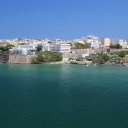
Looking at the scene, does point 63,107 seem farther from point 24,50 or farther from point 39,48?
point 39,48

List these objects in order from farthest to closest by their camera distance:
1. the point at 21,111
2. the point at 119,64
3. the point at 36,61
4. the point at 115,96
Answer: the point at 36,61
the point at 119,64
the point at 115,96
the point at 21,111

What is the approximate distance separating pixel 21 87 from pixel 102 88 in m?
2.64

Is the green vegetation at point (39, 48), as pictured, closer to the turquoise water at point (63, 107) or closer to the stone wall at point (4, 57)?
the stone wall at point (4, 57)

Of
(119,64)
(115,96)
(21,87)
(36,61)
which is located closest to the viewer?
(115,96)

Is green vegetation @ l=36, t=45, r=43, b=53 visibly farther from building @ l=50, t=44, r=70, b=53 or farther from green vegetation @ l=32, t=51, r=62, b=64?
green vegetation @ l=32, t=51, r=62, b=64

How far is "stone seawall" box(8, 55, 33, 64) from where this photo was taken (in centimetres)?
3056

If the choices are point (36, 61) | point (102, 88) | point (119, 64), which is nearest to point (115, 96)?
point (102, 88)

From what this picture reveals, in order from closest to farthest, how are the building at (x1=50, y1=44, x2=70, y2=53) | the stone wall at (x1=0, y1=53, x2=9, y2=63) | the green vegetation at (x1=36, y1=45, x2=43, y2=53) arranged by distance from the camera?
the stone wall at (x1=0, y1=53, x2=9, y2=63)
the building at (x1=50, y1=44, x2=70, y2=53)
the green vegetation at (x1=36, y1=45, x2=43, y2=53)

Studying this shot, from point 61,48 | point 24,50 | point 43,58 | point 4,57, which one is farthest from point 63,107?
point 61,48

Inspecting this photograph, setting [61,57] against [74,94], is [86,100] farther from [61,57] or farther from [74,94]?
[61,57]

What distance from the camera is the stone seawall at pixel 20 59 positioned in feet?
100

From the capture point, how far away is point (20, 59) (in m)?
30.9

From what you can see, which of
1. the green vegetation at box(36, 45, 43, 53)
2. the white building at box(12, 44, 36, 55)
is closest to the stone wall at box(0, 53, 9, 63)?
the white building at box(12, 44, 36, 55)

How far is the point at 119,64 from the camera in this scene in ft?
91.7
